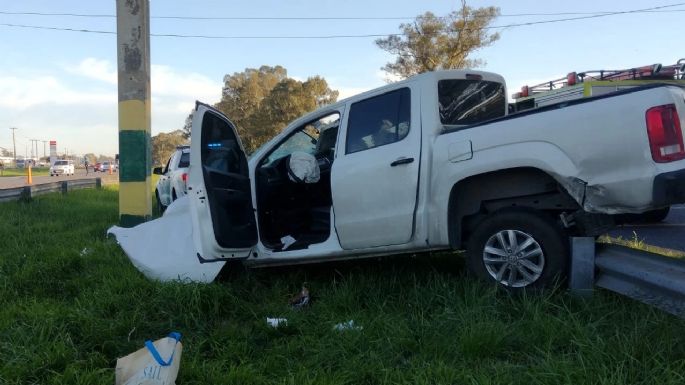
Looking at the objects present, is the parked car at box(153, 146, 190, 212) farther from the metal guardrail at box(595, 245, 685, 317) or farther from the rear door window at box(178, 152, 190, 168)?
the metal guardrail at box(595, 245, 685, 317)

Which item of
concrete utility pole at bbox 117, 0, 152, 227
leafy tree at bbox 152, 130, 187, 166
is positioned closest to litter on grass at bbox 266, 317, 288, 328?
concrete utility pole at bbox 117, 0, 152, 227

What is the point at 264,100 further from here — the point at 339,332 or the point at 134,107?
the point at 339,332

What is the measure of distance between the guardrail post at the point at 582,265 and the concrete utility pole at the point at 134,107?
6144mm

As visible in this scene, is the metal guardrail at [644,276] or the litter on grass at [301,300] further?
the litter on grass at [301,300]

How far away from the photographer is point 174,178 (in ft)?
37.7

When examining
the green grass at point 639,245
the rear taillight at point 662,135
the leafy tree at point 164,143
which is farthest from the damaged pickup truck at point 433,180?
the leafy tree at point 164,143

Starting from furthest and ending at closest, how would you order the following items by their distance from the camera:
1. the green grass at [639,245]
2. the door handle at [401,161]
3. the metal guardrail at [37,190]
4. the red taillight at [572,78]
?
the metal guardrail at [37,190], the red taillight at [572,78], the green grass at [639,245], the door handle at [401,161]

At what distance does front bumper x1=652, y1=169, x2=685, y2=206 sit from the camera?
3291 millimetres

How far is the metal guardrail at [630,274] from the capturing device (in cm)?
320

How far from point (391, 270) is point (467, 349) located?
1.92 m

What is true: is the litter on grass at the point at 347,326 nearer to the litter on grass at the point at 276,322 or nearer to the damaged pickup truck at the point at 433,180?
the litter on grass at the point at 276,322

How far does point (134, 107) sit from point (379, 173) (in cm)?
486

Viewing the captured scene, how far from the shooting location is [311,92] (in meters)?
40.8

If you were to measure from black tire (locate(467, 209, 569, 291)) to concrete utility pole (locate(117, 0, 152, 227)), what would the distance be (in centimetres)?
548
